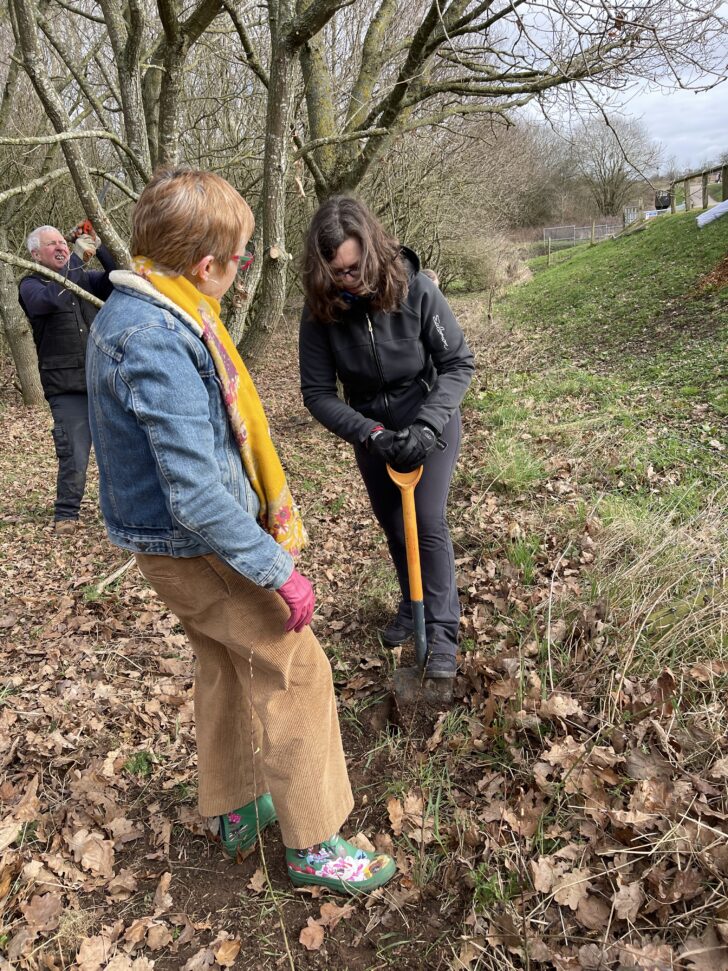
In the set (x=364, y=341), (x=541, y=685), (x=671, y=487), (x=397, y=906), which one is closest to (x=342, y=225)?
(x=364, y=341)

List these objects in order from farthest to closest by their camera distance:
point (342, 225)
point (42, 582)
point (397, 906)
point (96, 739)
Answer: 1. point (42, 582)
2. point (96, 739)
3. point (342, 225)
4. point (397, 906)

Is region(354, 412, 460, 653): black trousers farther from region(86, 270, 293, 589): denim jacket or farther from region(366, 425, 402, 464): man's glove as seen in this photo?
region(86, 270, 293, 589): denim jacket

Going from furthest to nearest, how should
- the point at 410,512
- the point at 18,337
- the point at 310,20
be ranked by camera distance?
the point at 18,337 → the point at 310,20 → the point at 410,512

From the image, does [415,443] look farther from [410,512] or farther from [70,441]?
[70,441]

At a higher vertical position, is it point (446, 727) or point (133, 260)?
point (133, 260)

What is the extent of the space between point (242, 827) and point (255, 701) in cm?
72

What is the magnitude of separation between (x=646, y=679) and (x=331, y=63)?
11197mm

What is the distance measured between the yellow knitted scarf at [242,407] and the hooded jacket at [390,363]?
88 centimetres

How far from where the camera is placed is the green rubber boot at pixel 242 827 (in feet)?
7.75

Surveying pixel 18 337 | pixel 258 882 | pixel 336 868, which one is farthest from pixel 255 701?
pixel 18 337

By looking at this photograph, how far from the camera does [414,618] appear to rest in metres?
2.83

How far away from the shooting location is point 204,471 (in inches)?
62.9


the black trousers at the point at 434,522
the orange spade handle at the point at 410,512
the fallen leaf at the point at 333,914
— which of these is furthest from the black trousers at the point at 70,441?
the fallen leaf at the point at 333,914

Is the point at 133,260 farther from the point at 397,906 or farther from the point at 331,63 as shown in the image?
the point at 331,63
